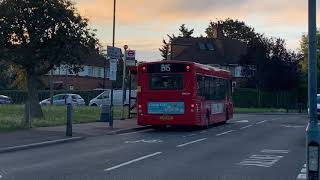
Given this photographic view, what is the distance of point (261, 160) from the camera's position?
16375 mm

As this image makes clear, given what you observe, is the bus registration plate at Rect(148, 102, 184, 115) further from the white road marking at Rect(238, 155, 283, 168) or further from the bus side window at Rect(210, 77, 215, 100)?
the white road marking at Rect(238, 155, 283, 168)

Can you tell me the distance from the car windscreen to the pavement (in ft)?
7.42

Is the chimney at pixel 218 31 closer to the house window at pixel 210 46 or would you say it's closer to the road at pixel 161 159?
the house window at pixel 210 46

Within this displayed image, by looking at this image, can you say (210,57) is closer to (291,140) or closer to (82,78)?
(82,78)

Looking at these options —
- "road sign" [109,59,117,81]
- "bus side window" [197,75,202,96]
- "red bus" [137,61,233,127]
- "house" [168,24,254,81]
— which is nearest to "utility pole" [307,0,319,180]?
"red bus" [137,61,233,127]

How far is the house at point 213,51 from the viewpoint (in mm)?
91375

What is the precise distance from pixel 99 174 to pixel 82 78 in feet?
276

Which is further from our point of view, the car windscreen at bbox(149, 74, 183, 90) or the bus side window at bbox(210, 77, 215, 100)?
the bus side window at bbox(210, 77, 215, 100)

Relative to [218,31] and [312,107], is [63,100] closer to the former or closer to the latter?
[218,31]

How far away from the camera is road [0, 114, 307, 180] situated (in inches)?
526

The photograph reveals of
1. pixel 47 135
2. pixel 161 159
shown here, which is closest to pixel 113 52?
pixel 47 135

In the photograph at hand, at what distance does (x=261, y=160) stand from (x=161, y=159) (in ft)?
8.29

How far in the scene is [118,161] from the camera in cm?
1595

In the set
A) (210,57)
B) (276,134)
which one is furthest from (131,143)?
(210,57)
